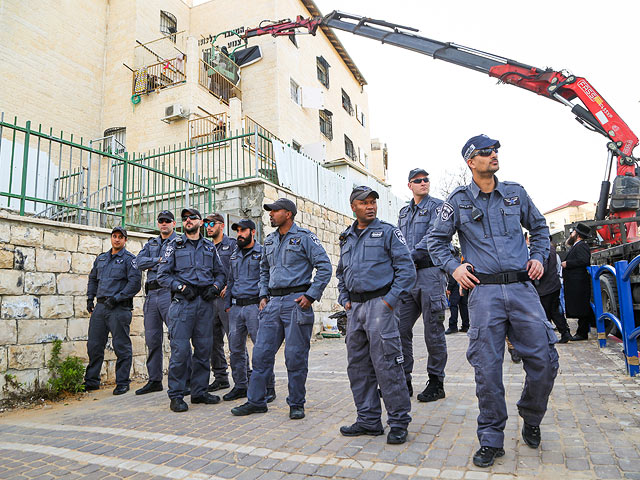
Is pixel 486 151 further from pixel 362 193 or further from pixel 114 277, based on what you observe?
pixel 114 277

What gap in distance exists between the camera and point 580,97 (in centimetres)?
1025

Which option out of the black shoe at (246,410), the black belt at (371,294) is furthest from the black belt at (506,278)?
the black shoe at (246,410)

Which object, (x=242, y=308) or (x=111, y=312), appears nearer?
(x=242, y=308)

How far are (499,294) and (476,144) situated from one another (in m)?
1.03

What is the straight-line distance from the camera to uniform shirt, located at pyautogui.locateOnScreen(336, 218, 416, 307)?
3.42m

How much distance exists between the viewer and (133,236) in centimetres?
700

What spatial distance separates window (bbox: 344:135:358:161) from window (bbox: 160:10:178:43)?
35.0ft

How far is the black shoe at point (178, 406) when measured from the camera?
446 centimetres

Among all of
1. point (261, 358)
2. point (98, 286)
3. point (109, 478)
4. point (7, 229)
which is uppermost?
point (7, 229)

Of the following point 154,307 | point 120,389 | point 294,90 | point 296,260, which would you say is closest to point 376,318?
point 296,260

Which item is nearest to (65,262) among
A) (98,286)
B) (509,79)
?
(98,286)

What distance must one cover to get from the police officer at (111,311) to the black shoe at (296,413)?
9.41 feet

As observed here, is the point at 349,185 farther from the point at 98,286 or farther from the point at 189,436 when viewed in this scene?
the point at 189,436

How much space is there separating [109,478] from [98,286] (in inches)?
141
